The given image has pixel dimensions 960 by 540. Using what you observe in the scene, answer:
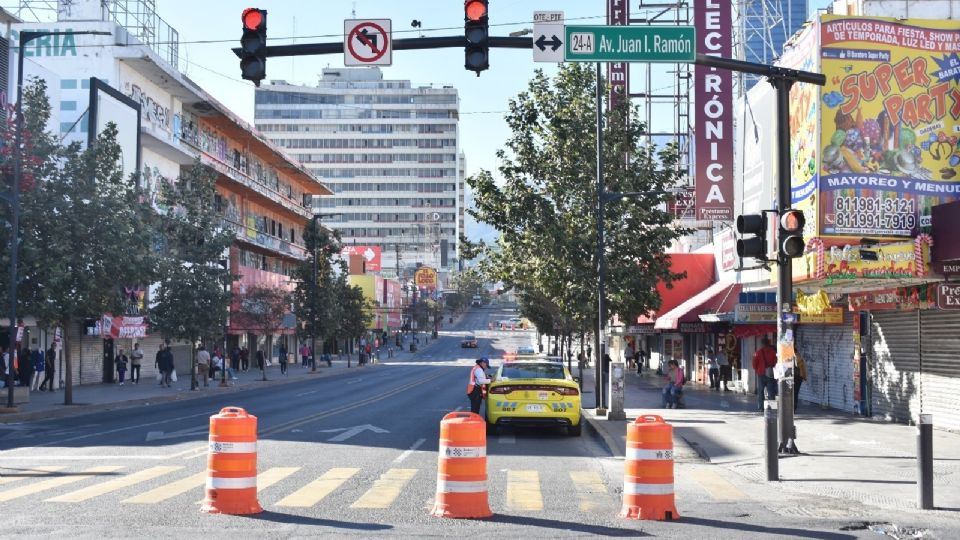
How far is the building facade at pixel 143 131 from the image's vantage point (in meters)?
44.7

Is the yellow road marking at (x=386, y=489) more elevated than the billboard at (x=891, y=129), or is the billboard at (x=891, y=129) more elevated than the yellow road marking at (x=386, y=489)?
the billboard at (x=891, y=129)

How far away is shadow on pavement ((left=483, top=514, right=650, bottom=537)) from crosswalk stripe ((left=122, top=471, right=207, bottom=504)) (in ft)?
12.9

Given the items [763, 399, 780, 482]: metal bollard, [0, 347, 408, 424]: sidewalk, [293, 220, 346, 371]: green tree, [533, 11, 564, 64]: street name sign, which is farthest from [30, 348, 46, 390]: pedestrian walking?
[763, 399, 780, 482]: metal bollard

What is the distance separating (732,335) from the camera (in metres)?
40.7

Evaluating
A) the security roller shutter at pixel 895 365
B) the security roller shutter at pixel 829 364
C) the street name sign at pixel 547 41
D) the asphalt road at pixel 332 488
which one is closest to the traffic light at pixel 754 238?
the asphalt road at pixel 332 488

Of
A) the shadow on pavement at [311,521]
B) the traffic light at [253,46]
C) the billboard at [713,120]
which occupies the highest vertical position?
the billboard at [713,120]

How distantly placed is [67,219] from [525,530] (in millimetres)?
23709

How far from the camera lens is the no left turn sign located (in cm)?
1320

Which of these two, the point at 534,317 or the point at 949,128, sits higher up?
the point at 949,128

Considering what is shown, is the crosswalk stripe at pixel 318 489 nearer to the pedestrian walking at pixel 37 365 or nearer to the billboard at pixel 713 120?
the billboard at pixel 713 120

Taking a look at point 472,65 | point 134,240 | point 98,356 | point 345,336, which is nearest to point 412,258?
point 345,336

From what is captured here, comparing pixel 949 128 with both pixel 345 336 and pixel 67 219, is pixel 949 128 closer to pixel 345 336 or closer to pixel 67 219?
pixel 67 219

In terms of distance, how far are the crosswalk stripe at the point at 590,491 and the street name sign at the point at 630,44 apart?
5527 millimetres

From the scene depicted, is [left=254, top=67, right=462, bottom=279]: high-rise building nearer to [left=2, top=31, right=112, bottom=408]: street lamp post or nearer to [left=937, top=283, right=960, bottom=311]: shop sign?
[left=2, top=31, right=112, bottom=408]: street lamp post
